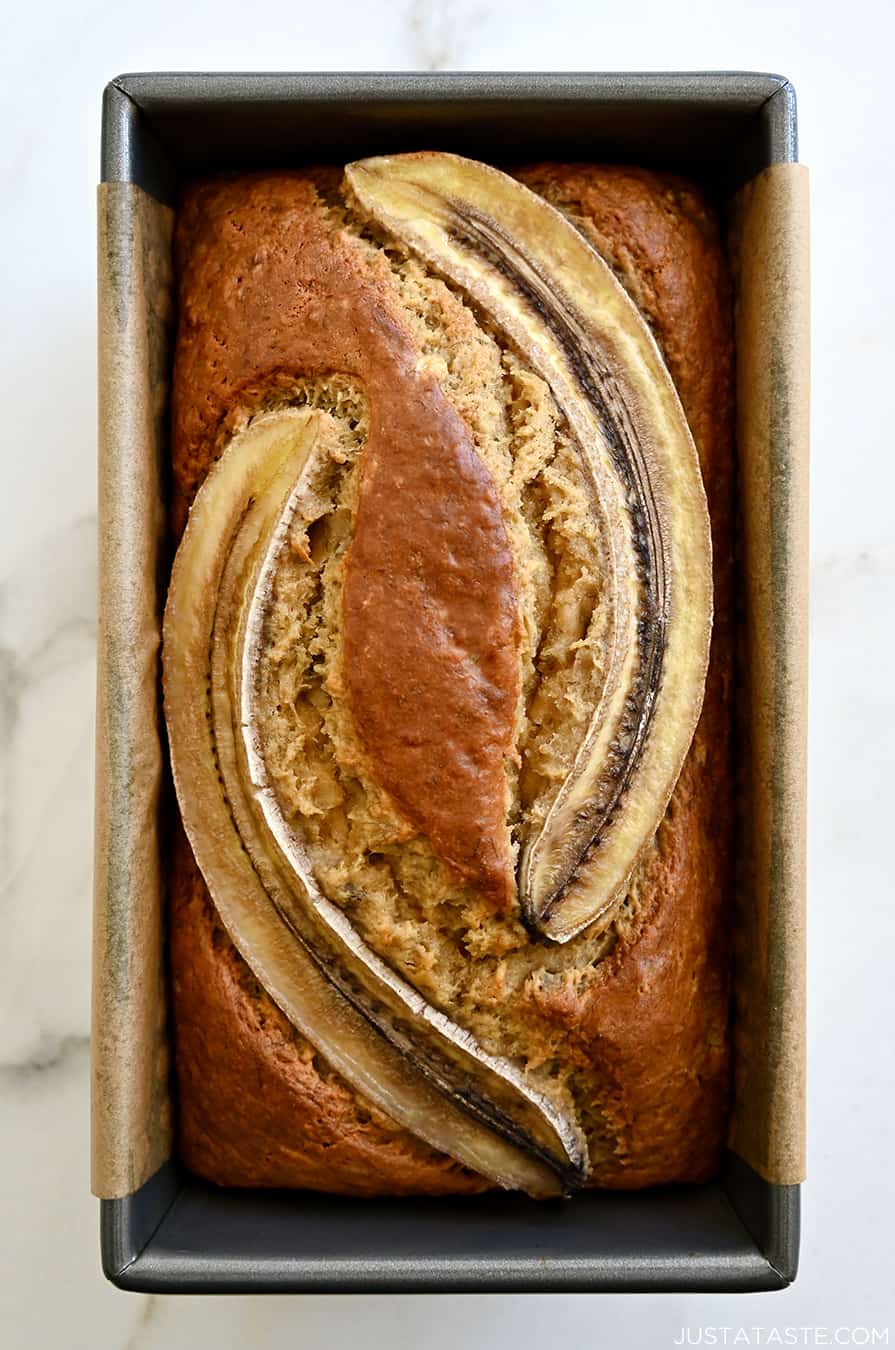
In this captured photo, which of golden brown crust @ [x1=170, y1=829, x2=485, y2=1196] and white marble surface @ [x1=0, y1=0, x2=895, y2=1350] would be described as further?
white marble surface @ [x1=0, y1=0, x2=895, y2=1350]

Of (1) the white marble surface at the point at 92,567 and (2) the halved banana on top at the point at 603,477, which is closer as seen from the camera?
(2) the halved banana on top at the point at 603,477

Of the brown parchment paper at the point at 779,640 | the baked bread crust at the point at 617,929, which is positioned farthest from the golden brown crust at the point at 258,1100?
the brown parchment paper at the point at 779,640

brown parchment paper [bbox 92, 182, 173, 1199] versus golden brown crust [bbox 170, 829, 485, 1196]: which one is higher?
brown parchment paper [bbox 92, 182, 173, 1199]

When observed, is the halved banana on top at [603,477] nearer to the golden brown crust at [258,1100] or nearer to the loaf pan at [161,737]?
the loaf pan at [161,737]

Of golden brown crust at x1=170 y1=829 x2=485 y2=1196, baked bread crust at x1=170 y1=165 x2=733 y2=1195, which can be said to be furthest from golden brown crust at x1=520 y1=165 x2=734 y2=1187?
golden brown crust at x1=170 y1=829 x2=485 y2=1196

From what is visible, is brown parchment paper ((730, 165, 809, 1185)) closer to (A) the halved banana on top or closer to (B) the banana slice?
(A) the halved banana on top

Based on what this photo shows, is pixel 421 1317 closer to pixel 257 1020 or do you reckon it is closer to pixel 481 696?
pixel 257 1020
